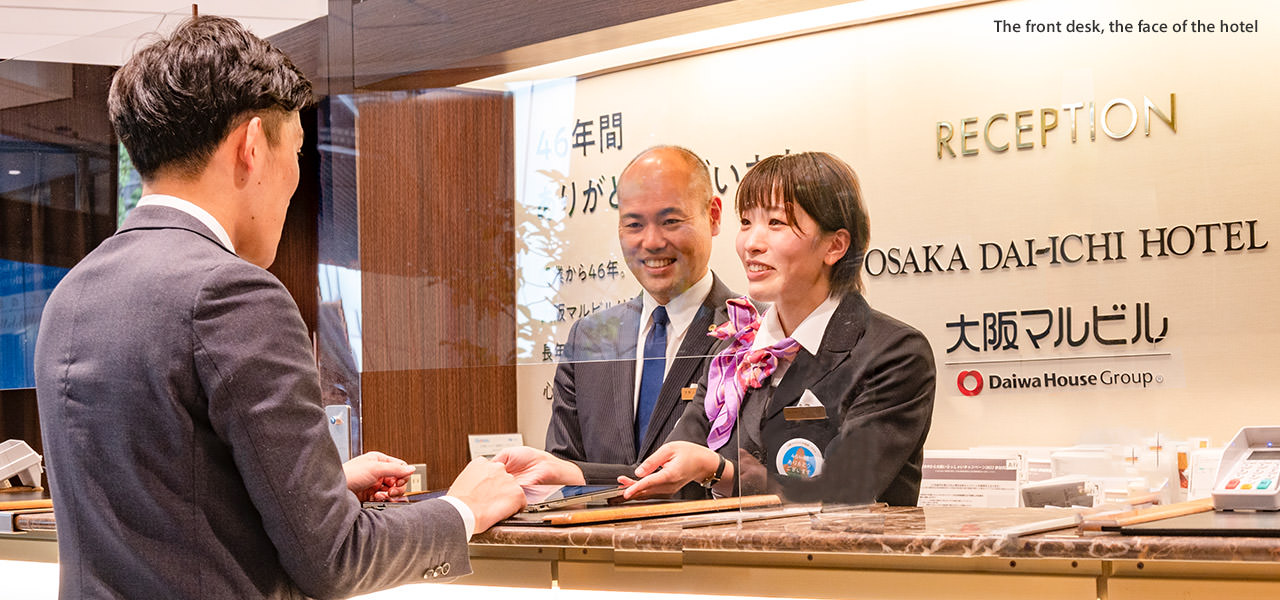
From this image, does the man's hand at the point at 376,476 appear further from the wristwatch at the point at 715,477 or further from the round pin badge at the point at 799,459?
the round pin badge at the point at 799,459

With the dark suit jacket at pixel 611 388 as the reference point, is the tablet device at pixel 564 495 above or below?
below

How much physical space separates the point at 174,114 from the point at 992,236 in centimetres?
143

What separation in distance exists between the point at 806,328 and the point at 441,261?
0.94 m

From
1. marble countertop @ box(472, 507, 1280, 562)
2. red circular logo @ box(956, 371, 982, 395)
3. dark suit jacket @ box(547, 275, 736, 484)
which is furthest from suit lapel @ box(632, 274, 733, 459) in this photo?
red circular logo @ box(956, 371, 982, 395)

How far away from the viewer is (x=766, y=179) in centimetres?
209

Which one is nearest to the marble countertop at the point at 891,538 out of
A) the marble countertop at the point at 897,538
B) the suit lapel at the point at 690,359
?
the marble countertop at the point at 897,538

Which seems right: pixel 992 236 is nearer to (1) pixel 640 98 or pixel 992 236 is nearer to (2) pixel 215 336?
(1) pixel 640 98

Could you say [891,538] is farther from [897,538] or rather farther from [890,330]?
[890,330]

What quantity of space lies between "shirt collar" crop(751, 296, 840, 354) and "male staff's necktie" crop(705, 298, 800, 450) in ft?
0.04

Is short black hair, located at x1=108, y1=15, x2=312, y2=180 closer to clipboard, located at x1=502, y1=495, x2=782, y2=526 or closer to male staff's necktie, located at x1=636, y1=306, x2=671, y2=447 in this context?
clipboard, located at x1=502, y1=495, x2=782, y2=526

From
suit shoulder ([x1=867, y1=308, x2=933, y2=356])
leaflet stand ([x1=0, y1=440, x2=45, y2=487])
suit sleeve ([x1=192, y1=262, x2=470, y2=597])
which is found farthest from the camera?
leaflet stand ([x1=0, y1=440, x2=45, y2=487])

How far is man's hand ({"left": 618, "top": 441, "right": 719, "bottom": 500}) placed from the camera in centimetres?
204

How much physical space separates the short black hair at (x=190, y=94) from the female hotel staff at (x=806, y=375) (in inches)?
36.7

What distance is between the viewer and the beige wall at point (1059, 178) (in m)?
2.10
